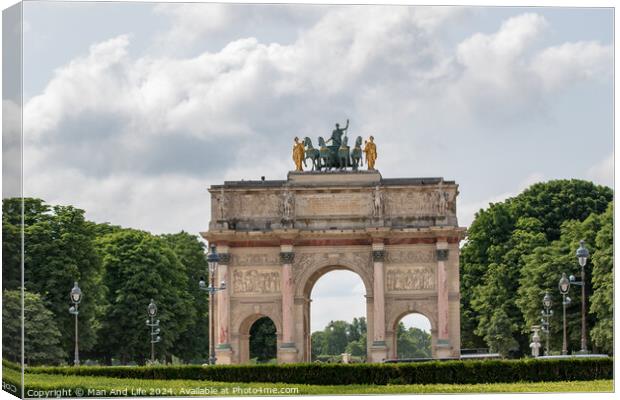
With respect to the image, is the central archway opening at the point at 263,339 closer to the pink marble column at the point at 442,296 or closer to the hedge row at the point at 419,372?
the pink marble column at the point at 442,296

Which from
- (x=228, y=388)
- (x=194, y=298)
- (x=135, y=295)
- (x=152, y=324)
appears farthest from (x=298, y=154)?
(x=228, y=388)

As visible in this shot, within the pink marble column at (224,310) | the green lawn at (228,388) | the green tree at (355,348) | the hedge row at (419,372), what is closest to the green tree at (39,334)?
the hedge row at (419,372)

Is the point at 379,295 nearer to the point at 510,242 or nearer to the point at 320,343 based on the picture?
the point at 510,242

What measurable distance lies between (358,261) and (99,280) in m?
12.9

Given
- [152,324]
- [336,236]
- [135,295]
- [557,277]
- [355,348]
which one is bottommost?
[355,348]

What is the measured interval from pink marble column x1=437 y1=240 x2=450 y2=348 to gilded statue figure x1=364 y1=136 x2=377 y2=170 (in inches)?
180

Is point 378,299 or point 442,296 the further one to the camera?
point 378,299

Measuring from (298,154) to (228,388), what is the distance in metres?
30.4

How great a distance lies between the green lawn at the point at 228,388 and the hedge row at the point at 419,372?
1579 millimetres

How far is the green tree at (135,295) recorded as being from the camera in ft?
250

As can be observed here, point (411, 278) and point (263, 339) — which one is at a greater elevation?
point (411, 278)

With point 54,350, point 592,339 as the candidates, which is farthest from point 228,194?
point 592,339

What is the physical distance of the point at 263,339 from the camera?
9406cm

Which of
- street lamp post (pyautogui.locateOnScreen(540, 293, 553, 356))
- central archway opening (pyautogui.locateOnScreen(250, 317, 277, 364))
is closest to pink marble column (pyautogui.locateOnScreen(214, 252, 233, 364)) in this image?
street lamp post (pyautogui.locateOnScreen(540, 293, 553, 356))
